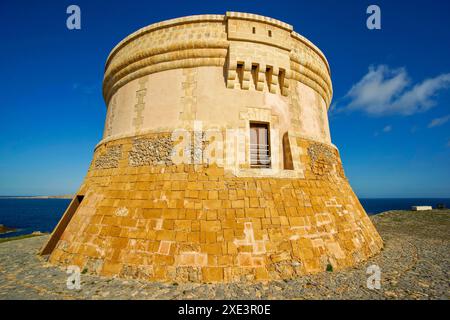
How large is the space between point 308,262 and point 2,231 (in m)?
37.8

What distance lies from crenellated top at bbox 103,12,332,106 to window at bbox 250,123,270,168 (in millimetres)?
1452

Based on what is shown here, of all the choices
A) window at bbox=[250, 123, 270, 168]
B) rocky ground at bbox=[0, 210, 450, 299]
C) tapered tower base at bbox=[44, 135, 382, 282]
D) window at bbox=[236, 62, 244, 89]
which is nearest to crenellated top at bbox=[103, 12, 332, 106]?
window at bbox=[236, 62, 244, 89]

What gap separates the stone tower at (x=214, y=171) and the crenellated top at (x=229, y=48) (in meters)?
0.04

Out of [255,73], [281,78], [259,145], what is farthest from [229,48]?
[259,145]

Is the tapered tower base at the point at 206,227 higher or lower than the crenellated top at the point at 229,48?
lower

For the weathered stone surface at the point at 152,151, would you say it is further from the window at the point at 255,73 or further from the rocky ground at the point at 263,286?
the window at the point at 255,73

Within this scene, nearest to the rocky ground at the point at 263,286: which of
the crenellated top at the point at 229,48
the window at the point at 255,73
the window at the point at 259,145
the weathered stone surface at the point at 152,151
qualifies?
the weathered stone surface at the point at 152,151

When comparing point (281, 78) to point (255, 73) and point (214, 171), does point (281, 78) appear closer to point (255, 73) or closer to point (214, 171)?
point (255, 73)

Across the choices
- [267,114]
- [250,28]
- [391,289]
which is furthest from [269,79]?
[391,289]

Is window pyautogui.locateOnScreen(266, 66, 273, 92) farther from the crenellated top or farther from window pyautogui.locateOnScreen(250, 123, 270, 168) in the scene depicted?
window pyautogui.locateOnScreen(250, 123, 270, 168)

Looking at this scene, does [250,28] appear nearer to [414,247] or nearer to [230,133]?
[230,133]

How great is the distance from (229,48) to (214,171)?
4.42 metres

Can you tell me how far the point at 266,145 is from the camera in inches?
311

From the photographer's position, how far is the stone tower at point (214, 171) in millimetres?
5918
